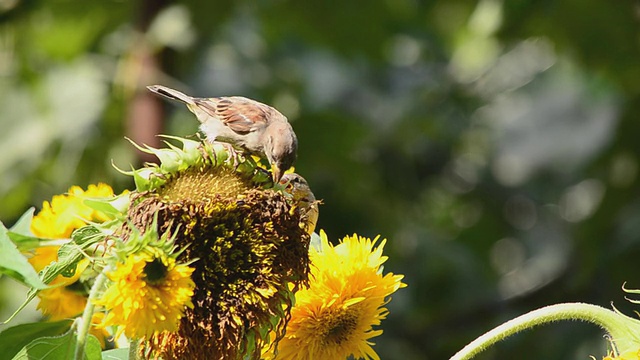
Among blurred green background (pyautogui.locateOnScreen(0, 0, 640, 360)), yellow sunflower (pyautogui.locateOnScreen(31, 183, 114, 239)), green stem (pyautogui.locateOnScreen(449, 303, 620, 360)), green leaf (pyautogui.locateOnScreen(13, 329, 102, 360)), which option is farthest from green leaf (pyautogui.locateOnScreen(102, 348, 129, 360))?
blurred green background (pyautogui.locateOnScreen(0, 0, 640, 360))

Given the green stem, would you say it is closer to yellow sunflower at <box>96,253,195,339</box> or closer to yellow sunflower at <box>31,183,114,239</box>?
yellow sunflower at <box>96,253,195,339</box>

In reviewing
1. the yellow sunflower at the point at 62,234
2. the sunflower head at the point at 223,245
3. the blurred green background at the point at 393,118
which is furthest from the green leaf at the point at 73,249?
the blurred green background at the point at 393,118

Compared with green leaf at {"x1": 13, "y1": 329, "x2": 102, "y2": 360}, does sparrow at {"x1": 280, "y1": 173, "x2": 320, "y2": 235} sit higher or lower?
higher

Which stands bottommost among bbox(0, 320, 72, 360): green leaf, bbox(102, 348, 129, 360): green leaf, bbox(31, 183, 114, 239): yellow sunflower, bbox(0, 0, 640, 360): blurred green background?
bbox(0, 320, 72, 360): green leaf

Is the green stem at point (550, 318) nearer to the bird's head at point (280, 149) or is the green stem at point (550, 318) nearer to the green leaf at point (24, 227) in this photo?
the bird's head at point (280, 149)

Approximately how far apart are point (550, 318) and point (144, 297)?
53 centimetres

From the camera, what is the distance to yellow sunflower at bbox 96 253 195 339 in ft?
4.36

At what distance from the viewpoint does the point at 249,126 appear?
2.06m

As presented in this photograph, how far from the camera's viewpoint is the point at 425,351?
17.0ft

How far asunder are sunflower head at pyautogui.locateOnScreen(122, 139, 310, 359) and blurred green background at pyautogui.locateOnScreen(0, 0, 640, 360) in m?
2.19

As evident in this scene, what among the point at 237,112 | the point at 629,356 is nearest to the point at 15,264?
the point at 629,356

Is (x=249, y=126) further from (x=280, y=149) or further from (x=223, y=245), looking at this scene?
(x=223, y=245)

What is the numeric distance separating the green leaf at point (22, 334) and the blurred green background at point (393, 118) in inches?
92.4

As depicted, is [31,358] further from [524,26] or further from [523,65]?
[523,65]
